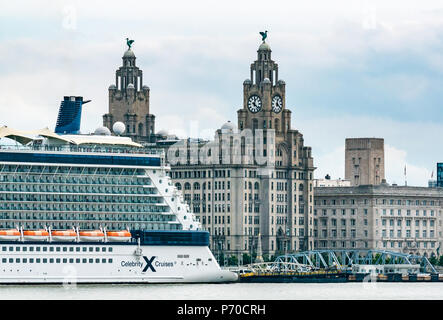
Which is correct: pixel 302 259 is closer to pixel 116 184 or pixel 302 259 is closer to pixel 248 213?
pixel 248 213

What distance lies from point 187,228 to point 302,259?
201 ft

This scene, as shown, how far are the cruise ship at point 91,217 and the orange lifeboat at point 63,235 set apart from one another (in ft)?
0.27

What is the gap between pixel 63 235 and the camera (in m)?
118

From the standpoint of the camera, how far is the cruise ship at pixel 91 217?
11706 centimetres

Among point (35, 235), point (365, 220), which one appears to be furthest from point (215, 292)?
point (365, 220)

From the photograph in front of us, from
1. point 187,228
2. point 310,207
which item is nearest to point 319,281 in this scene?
point 187,228

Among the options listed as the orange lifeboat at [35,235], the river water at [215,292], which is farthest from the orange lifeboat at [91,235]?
the river water at [215,292]

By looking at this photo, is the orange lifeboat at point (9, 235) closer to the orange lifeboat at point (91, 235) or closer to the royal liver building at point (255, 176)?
the orange lifeboat at point (91, 235)

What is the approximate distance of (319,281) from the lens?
14412 centimetres

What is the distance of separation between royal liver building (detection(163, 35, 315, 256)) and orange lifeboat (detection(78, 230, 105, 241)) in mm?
61788

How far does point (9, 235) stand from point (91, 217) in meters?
8.29

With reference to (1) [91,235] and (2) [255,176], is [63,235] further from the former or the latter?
(2) [255,176]

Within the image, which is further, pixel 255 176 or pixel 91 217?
pixel 255 176

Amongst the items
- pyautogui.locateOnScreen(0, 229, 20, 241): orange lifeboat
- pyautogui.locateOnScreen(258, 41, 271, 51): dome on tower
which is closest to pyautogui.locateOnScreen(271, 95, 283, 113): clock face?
pyautogui.locateOnScreen(258, 41, 271, 51): dome on tower
